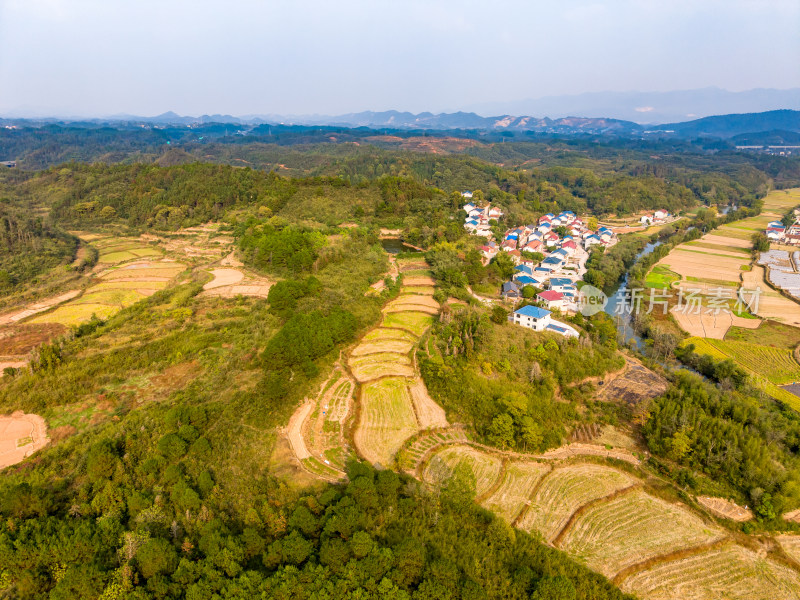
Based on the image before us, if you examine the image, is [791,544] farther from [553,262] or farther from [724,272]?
[724,272]

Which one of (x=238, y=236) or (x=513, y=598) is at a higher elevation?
(x=238, y=236)

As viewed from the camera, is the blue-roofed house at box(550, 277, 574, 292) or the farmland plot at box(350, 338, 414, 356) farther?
the blue-roofed house at box(550, 277, 574, 292)

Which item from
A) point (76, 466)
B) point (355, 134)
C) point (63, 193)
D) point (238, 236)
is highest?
point (355, 134)

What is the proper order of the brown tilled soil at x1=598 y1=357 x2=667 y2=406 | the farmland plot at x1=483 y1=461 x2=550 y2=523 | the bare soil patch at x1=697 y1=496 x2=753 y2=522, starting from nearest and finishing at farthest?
the bare soil patch at x1=697 y1=496 x2=753 y2=522
the farmland plot at x1=483 y1=461 x2=550 y2=523
the brown tilled soil at x1=598 y1=357 x2=667 y2=406

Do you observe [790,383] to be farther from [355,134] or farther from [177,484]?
[355,134]

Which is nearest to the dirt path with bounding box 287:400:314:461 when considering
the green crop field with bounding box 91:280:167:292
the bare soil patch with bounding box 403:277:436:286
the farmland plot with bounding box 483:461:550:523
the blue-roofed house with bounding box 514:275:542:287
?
the farmland plot with bounding box 483:461:550:523

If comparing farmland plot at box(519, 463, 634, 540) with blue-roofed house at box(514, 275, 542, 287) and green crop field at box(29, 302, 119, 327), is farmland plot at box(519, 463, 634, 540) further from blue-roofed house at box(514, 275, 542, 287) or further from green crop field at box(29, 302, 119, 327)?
green crop field at box(29, 302, 119, 327)

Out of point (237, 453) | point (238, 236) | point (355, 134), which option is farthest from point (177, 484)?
point (355, 134)

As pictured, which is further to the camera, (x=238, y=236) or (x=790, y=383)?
(x=238, y=236)

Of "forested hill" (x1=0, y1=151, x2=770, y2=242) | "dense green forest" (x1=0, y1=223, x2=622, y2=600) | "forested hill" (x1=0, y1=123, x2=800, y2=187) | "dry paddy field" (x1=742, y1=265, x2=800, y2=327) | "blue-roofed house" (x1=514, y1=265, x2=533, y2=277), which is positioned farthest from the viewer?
"forested hill" (x1=0, y1=123, x2=800, y2=187)
